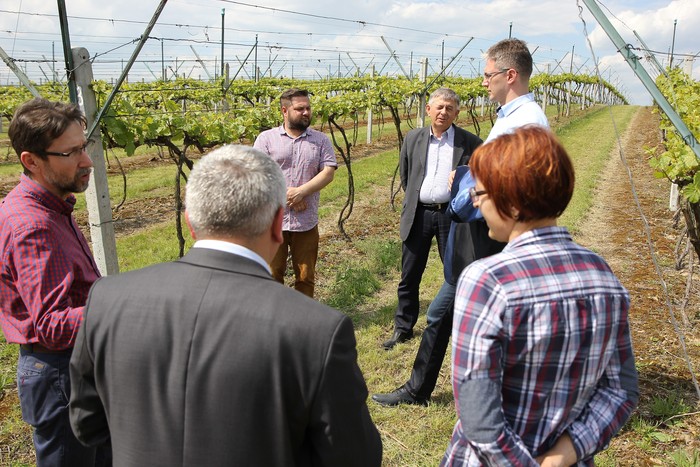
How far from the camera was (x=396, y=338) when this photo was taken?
4180 millimetres

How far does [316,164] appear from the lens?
13.3 feet

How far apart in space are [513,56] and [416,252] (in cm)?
163

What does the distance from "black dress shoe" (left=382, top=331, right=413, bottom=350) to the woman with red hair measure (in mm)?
2751

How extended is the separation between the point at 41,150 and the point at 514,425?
5.95ft

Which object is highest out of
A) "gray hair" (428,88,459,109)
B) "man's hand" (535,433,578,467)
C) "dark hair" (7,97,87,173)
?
"gray hair" (428,88,459,109)

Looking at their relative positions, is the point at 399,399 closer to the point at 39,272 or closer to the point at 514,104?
the point at 514,104

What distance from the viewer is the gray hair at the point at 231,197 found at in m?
1.18

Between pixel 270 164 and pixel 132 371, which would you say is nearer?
pixel 132 371

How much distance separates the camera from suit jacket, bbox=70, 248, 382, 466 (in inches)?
41.9

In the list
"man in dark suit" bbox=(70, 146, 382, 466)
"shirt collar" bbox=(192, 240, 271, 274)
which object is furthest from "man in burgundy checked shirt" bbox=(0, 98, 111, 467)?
"shirt collar" bbox=(192, 240, 271, 274)

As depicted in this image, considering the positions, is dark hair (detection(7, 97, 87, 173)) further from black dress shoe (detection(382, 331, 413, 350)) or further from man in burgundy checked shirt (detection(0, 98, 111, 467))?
black dress shoe (detection(382, 331, 413, 350))

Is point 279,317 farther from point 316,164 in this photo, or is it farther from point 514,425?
point 316,164

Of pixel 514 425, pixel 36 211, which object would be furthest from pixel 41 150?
pixel 514 425

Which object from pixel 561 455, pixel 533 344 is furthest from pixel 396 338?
pixel 533 344
